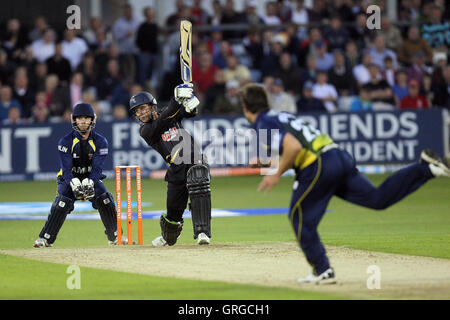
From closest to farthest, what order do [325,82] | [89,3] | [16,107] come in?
[16,107] → [325,82] → [89,3]

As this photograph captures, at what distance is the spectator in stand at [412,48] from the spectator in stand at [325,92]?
11.3 feet

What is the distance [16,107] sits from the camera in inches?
902

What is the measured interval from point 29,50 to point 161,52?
138 inches

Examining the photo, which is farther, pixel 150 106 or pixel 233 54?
pixel 233 54

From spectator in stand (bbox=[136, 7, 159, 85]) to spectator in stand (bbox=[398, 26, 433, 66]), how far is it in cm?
726

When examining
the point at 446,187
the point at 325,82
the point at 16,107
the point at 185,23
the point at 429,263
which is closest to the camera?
the point at 429,263

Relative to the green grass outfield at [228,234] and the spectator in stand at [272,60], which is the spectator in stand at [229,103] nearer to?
the spectator in stand at [272,60]

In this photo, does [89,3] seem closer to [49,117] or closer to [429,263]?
[49,117]

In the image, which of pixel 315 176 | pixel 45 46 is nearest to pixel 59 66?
pixel 45 46

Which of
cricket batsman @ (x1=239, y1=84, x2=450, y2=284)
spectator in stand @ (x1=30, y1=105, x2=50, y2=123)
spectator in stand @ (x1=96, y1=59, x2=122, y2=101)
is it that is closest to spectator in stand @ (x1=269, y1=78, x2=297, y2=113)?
spectator in stand @ (x1=96, y1=59, x2=122, y2=101)

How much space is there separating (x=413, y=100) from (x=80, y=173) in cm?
1367

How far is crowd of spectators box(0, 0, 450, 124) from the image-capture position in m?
23.7
